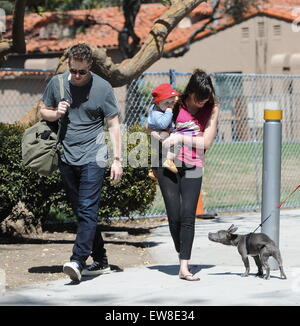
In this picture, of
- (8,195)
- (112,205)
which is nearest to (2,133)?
(8,195)

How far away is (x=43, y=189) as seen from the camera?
9188mm

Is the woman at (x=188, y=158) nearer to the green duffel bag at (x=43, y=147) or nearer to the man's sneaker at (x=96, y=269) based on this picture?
the man's sneaker at (x=96, y=269)

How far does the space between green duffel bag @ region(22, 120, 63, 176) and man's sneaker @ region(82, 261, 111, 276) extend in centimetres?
94

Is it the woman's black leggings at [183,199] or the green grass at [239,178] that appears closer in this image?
the woman's black leggings at [183,199]

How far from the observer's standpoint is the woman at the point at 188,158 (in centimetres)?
691

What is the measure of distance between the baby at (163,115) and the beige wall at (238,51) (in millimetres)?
26123

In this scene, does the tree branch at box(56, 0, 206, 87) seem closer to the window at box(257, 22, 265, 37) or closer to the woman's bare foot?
the woman's bare foot

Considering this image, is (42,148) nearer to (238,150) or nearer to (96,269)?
(96,269)

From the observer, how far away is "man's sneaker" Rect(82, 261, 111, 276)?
7.18 metres

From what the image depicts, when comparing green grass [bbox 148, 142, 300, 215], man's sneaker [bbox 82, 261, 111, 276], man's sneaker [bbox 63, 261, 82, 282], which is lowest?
green grass [bbox 148, 142, 300, 215]

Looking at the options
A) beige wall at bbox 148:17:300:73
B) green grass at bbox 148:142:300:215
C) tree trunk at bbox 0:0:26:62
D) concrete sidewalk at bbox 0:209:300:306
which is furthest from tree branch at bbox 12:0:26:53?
beige wall at bbox 148:17:300:73

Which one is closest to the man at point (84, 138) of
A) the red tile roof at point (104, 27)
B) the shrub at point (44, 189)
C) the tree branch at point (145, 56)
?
the shrub at point (44, 189)

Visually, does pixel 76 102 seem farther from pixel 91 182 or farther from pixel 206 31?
pixel 206 31

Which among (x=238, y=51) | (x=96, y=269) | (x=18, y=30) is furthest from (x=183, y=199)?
(x=238, y=51)
